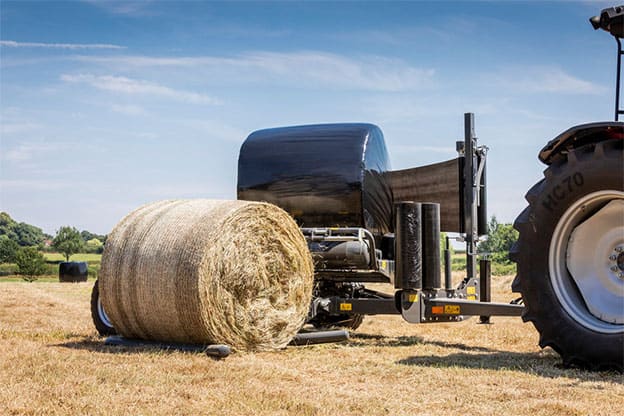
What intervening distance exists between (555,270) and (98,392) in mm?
3349

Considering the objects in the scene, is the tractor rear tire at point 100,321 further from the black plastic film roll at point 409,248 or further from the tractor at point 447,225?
the black plastic film roll at point 409,248

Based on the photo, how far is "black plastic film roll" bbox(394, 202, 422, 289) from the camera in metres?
7.60

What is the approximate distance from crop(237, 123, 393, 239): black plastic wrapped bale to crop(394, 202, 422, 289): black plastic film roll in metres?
1.09

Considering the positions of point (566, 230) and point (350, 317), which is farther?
point (350, 317)

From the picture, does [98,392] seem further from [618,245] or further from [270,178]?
[270,178]

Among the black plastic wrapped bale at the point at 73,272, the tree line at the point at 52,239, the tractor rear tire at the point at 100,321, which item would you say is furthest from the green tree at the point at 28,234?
the tractor rear tire at the point at 100,321

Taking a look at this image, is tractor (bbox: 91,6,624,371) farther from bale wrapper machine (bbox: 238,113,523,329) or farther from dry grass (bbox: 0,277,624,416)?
dry grass (bbox: 0,277,624,416)

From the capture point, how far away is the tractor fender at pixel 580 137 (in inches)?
224

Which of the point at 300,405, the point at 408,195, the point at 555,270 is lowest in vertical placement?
the point at 300,405

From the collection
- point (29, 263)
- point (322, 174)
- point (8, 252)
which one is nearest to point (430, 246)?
point (322, 174)

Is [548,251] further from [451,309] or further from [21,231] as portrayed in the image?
[21,231]

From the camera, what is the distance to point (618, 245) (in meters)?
5.70

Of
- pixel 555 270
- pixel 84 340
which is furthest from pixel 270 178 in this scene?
pixel 555 270

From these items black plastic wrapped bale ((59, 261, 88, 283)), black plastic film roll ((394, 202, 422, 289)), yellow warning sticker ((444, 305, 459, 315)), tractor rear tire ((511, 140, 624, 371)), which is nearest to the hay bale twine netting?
black plastic film roll ((394, 202, 422, 289))
